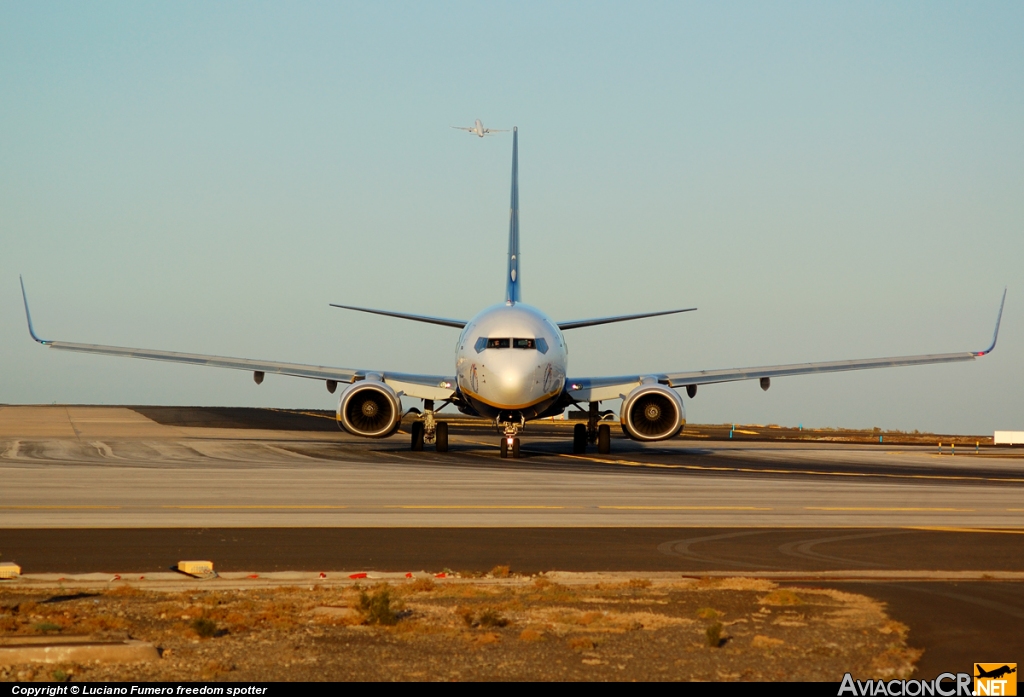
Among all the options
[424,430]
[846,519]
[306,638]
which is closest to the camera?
[306,638]

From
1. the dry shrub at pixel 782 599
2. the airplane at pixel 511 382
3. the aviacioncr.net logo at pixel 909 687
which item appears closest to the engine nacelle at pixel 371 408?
the airplane at pixel 511 382

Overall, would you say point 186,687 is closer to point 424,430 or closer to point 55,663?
point 55,663

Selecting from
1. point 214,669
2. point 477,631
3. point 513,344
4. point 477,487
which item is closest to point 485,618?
point 477,631

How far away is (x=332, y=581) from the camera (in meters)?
11.3

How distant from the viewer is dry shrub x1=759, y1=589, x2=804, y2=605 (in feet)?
34.0

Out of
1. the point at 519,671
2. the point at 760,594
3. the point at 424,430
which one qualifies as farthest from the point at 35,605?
the point at 424,430

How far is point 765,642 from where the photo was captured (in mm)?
8633

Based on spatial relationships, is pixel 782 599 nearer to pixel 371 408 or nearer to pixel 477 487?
pixel 477 487

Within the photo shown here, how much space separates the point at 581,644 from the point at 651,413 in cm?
2834

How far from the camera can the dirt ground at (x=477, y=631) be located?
762 centimetres

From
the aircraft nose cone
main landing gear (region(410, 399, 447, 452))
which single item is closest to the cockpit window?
the aircraft nose cone

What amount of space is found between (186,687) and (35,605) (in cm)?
318

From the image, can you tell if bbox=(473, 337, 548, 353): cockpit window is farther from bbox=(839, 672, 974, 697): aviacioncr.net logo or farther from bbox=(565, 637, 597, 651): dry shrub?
bbox=(839, 672, 974, 697): aviacioncr.net logo

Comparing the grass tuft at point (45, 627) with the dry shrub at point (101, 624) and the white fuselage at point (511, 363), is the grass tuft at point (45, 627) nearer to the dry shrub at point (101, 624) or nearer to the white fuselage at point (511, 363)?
the dry shrub at point (101, 624)
